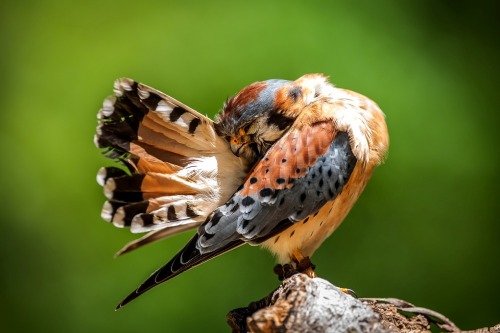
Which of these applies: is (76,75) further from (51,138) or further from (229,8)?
(229,8)

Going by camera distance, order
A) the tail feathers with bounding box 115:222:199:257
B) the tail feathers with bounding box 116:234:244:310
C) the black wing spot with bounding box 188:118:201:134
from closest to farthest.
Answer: the tail feathers with bounding box 116:234:244:310 → the black wing spot with bounding box 188:118:201:134 → the tail feathers with bounding box 115:222:199:257

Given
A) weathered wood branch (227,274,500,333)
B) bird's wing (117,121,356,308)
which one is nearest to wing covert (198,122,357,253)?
bird's wing (117,121,356,308)

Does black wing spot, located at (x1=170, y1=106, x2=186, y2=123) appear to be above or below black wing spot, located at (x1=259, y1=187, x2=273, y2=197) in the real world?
above

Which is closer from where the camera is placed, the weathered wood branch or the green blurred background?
the weathered wood branch

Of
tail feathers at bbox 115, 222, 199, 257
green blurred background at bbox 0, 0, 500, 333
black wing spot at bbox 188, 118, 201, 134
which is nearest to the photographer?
black wing spot at bbox 188, 118, 201, 134

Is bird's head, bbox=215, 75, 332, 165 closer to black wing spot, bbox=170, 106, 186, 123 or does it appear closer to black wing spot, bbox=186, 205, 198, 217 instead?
black wing spot, bbox=170, 106, 186, 123

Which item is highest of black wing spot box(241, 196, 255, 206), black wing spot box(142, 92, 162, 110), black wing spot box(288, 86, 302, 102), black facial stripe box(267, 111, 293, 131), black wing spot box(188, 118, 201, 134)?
black wing spot box(288, 86, 302, 102)

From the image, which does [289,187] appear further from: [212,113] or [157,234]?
[212,113]
